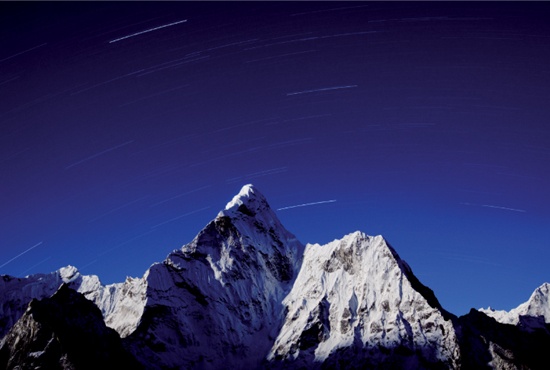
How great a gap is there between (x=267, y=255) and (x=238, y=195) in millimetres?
32662

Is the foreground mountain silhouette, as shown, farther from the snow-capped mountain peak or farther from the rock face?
the snow-capped mountain peak

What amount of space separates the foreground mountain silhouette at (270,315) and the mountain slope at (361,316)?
354mm

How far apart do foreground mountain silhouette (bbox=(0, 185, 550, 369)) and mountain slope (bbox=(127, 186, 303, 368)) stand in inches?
15.7

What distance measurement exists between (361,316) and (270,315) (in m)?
33.9

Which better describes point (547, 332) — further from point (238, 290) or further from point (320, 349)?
point (238, 290)

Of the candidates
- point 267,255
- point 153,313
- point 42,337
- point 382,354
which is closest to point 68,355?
point 42,337

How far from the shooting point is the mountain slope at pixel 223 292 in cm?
13875

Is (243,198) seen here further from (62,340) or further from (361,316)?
(62,340)

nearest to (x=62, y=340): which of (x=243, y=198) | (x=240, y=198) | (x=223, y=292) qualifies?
(x=223, y=292)

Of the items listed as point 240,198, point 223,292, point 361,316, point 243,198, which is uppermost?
point 243,198

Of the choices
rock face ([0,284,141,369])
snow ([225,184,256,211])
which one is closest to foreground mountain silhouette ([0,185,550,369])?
rock face ([0,284,141,369])

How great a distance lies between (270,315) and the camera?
162375 mm

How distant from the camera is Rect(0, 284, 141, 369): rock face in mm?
94688

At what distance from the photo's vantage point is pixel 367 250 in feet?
533
